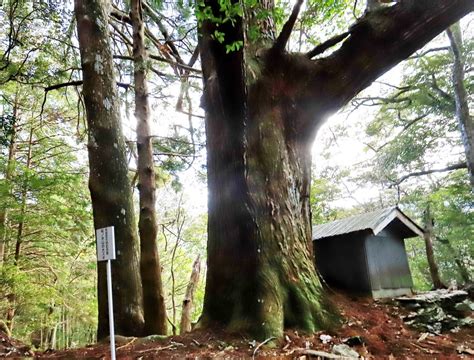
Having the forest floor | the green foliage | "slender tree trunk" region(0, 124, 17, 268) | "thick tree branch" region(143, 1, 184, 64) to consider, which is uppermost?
"thick tree branch" region(143, 1, 184, 64)

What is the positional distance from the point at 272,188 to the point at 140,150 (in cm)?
325

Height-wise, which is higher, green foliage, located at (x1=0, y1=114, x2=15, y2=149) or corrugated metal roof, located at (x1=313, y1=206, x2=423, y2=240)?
green foliage, located at (x1=0, y1=114, x2=15, y2=149)

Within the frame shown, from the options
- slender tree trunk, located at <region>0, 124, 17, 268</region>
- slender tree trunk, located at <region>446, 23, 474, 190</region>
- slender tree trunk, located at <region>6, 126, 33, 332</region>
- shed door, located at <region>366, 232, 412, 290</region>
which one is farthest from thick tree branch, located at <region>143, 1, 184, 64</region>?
slender tree trunk, located at <region>446, 23, 474, 190</region>

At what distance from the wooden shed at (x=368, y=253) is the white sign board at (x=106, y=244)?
576cm

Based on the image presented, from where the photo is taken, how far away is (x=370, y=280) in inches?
292

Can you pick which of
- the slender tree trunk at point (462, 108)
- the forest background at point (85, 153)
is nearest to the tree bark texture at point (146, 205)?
the forest background at point (85, 153)

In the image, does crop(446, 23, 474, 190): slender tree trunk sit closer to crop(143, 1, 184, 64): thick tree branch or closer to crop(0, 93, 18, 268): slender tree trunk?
crop(143, 1, 184, 64): thick tree branch

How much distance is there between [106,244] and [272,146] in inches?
98.8

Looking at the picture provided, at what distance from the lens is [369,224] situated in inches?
291

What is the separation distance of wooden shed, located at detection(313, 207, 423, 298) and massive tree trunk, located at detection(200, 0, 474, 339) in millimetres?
3574

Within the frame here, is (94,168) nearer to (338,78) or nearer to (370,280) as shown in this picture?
(338,78)

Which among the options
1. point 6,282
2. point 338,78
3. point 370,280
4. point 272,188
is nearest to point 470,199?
point 370,280

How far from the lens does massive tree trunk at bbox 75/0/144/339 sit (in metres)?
4.27

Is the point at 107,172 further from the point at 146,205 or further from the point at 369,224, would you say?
the point at 369,224
